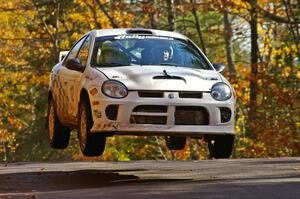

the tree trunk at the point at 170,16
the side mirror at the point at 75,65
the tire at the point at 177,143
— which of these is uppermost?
the tree trunk at the point at 170,16

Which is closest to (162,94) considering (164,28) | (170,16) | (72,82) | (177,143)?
(72,82)

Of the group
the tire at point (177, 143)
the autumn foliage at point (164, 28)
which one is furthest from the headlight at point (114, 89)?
the autumn foliage at point (164, 28)

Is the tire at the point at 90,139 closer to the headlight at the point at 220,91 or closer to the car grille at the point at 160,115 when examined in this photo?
the car grille at the point at 160,115

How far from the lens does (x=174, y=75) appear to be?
10.7 m

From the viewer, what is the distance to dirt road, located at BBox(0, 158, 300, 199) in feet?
28.6

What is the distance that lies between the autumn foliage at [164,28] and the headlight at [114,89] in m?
14.8

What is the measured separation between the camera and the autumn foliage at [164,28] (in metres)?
26.4

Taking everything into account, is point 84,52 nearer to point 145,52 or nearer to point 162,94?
point 145,52

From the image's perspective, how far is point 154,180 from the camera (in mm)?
10602

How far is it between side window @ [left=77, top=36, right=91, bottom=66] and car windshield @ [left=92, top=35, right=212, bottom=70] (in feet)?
0.78

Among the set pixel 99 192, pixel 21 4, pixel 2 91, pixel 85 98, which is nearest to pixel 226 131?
pixel 85 98

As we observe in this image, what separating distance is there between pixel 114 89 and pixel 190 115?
3.26 feet

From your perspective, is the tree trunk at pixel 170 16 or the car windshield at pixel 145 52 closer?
the car windshield at pixel 145 52

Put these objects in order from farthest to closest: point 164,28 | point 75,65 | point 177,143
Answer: point 164,28 → point 177,143 → point 75,65
